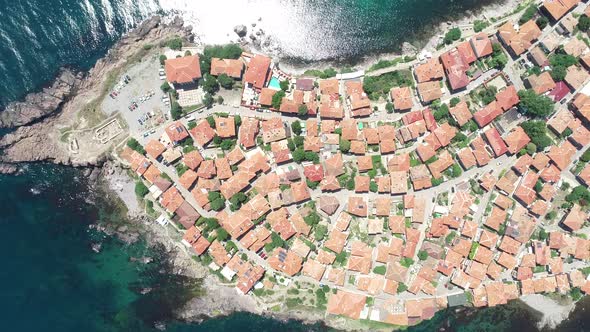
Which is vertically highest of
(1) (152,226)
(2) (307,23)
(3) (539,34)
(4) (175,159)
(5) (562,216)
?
(2) (307,23)

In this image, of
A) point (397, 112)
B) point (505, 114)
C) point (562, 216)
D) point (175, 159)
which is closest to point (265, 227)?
point (175, 159)

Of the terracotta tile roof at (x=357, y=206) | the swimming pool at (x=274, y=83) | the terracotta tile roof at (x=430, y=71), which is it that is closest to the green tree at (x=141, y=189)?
the swimming pool at (x=274, y=83)

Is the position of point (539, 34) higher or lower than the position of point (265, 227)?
higher

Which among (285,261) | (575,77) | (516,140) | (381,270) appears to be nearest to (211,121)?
(285,261)

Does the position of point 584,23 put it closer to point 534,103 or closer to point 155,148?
point 534,103

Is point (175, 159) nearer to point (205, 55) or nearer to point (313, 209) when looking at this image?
point (205, 55)

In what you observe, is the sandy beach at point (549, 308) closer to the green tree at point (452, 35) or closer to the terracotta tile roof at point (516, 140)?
the terracotta tile roof at point (516, 140)
